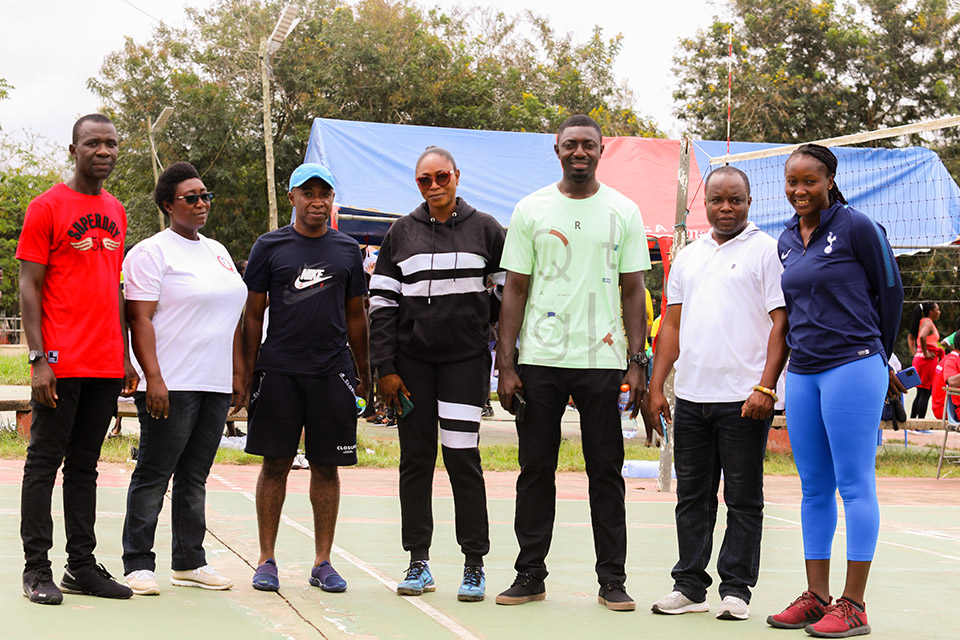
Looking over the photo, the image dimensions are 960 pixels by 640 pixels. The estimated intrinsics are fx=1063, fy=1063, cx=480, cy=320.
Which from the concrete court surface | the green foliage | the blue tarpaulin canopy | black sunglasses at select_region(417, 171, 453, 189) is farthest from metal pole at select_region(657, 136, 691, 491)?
the green foliage

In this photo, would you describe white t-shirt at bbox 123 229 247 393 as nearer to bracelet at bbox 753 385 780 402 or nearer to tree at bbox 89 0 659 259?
bracelet at bbox 753 385 780 402

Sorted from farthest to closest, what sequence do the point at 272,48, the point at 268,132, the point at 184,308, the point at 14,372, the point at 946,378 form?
the point at 14,372 → the point at 268,132 → the point at 272,48 → the point at 946,378 → the point at 184,308

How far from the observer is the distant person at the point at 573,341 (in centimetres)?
513

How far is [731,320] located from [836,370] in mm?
563

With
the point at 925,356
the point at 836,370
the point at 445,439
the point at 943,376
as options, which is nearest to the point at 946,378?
the point at 943,376

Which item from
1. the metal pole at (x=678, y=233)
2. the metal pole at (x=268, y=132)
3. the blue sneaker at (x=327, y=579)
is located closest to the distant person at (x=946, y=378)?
the metal pole at (x=678, y=233)

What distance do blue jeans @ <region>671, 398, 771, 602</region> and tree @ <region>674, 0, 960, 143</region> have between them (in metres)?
24.2

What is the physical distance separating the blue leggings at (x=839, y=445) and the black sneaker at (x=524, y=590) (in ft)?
4.19

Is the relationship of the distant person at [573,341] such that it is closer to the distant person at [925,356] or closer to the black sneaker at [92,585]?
the black sneaker at [92,585]

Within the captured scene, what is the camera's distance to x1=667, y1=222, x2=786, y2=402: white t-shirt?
5031 millimetres

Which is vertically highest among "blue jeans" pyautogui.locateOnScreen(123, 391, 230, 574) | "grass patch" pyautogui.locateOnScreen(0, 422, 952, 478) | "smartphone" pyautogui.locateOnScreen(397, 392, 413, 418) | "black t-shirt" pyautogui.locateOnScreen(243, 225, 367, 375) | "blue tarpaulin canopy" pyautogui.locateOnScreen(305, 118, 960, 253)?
"blue tarpaulin canopy" pyautogui.locateOnScreen(305, 118, 960, 253)

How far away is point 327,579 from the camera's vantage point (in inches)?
205

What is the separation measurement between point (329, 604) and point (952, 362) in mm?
10278

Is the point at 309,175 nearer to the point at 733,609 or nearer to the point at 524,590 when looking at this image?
the point at 524,590
